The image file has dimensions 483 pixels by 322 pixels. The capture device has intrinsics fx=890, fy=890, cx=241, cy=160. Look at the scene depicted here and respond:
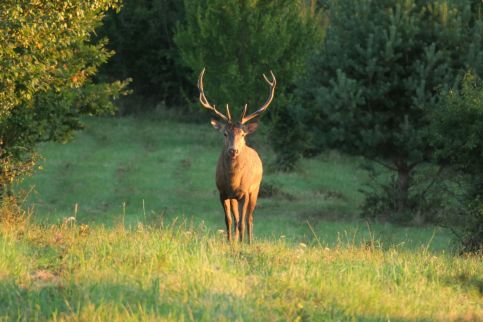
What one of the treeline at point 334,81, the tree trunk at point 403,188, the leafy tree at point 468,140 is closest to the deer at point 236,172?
the treeline at point 334,81

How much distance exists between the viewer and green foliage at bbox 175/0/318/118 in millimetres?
40906

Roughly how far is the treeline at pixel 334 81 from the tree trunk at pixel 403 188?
4cm

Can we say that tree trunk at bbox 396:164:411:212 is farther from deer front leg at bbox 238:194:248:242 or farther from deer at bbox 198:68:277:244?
deer front leg at bbox 238:194:248:242

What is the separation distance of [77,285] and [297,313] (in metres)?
2.21

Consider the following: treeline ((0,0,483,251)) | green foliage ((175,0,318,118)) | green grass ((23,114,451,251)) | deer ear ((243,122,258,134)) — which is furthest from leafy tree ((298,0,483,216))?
green foliage ((175,0,318,118))

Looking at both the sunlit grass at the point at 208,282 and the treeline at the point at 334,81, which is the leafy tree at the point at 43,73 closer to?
the treeline at the point at 334,81

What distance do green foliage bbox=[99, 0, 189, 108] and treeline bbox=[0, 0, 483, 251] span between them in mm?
14931

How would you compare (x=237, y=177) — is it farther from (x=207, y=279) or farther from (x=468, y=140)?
(x=207, y=279)

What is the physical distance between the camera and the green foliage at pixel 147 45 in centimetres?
5991

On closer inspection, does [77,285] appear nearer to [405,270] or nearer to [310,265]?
[310,265]

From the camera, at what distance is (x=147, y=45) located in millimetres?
61500

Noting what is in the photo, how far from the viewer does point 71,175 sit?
3606cm

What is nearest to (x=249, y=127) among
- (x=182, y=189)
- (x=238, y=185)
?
(x=238, y=185)

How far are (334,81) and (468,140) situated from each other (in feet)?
24.6
